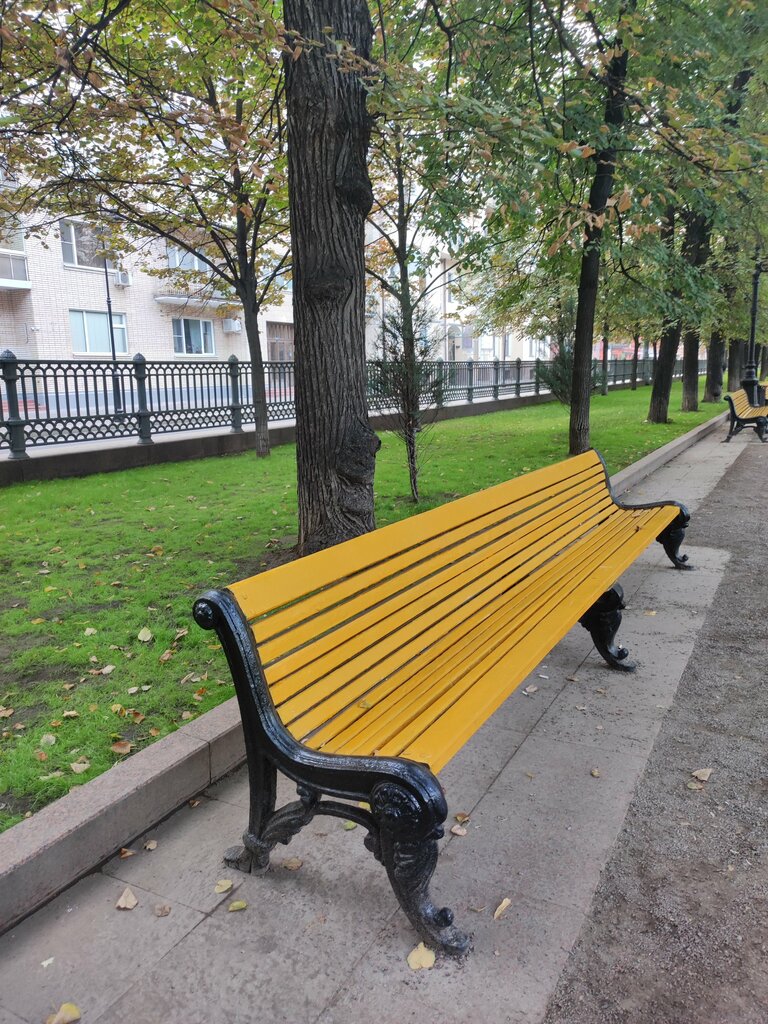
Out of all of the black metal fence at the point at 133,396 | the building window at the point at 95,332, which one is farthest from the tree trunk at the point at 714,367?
the building window at the point at 95,332

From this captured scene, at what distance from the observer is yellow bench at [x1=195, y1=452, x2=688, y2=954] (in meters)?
2.05

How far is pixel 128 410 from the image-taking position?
39.8 ft

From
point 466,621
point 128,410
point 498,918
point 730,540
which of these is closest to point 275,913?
point 498,918

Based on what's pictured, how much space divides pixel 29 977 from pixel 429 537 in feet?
6.60

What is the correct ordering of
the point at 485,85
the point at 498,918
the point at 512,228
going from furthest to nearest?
the point at 512,228, the point at 485,85, the point at 498,918

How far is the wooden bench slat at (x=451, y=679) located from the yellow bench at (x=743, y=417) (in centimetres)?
1108

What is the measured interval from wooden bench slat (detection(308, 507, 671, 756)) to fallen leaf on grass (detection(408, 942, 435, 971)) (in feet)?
1.77

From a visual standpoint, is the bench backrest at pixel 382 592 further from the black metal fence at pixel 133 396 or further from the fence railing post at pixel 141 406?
the fence railing post at pixel 141 406

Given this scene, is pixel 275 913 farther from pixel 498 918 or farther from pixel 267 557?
pixel 267 557

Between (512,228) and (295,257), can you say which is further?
(512,228)

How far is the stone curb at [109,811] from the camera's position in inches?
87.0

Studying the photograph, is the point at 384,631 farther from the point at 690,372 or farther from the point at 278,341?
the point at 278,341

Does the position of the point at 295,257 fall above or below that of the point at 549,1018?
above

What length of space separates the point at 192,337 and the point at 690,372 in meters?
25.8
